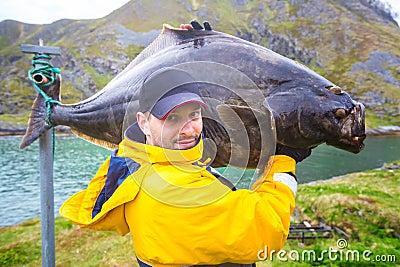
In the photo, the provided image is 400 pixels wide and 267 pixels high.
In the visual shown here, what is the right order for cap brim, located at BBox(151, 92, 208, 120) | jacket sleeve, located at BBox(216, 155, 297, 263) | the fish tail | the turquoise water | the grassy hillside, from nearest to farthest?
jacket sleeve, located at BBox(216, 155, 297, 263), cap brim, located at BBox(151, 92, 208, 120), the fish tail, the grassy hillside, the turquoise water

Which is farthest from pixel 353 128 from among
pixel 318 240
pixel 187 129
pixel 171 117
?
pixel 318 240

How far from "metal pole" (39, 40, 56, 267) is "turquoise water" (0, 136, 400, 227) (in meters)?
15.8

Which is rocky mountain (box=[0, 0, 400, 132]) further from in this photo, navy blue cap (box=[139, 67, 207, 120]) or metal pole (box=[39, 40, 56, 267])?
navy blue cap (box=[139, 67, 207, 120])

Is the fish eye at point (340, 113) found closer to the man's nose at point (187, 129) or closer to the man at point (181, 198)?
the man at point (181, 198)

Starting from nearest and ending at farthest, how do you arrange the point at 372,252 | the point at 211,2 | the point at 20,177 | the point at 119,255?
the point at 372,252 < the point at 119,255 < the point at 20,177 < the point at 211,2

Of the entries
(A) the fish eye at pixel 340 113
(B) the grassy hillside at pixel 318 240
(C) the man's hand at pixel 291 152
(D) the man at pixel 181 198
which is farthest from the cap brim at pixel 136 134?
(B) the grassy hillside at pixel 318 240

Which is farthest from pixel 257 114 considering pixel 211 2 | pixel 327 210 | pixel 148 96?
pixel 211 2

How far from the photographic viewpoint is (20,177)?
3127cm

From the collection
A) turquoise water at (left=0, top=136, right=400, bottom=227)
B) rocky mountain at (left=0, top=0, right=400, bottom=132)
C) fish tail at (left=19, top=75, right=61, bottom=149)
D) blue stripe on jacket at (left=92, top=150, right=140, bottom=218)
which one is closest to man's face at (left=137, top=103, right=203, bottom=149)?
blue stripe on jacket at (left=92, top=150, right=140, bottom=218)

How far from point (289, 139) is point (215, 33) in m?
1.15

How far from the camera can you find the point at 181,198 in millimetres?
1696

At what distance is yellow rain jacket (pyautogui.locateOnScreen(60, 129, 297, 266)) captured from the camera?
165 cm

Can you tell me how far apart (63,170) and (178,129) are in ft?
117

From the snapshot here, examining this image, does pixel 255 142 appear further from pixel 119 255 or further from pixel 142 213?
pixel 119 255
